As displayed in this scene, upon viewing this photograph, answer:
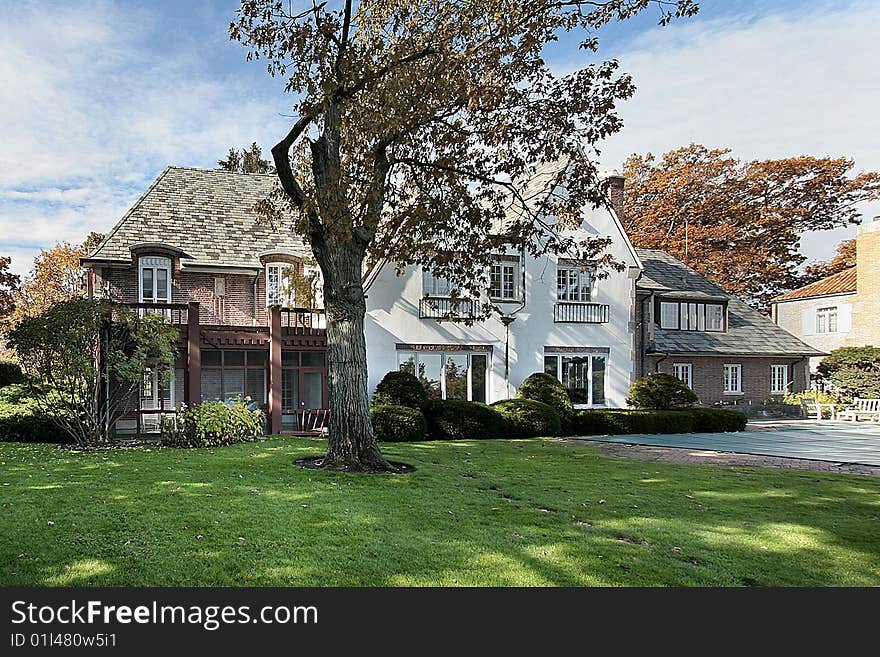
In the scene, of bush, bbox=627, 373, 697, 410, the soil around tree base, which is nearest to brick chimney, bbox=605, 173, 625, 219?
bush, bbox=627, 373, 697, 410

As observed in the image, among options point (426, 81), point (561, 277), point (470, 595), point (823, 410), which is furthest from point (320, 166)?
point (823, 410)

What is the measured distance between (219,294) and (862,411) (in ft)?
83.8

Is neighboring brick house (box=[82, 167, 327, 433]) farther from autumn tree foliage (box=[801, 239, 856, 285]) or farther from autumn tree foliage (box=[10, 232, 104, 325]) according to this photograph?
autumn tree foliage (box=[801, 239, 856, 285])

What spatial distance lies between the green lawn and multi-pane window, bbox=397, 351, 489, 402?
1120 cm

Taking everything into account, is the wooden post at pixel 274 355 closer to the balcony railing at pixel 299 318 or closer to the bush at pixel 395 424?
the balcony railing at pixel 299 318

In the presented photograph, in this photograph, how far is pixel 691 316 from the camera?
31.9 meters

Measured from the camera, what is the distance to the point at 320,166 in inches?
505

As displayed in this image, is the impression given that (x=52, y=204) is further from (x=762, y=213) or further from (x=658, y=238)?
(x=762, y=213)

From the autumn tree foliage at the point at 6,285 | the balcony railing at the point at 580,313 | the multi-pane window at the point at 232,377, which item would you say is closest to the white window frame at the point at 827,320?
the balcony railing at the point at 580,313

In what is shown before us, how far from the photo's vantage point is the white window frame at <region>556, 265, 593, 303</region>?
26.3m

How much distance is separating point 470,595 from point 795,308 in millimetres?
40606

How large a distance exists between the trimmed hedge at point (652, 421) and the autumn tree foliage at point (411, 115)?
1050cm

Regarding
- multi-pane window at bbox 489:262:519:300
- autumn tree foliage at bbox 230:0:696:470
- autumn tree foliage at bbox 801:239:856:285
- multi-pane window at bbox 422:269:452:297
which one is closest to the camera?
autumn tree foliage at bbox 230:0:696:470

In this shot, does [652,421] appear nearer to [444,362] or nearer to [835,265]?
[444,362]
